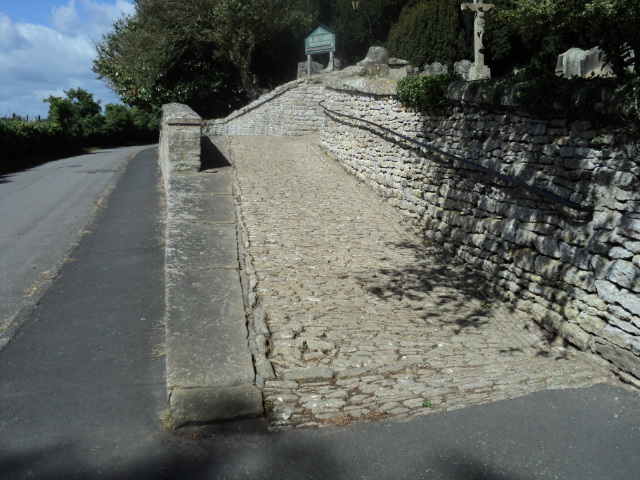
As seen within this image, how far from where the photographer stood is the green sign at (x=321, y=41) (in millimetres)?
18375

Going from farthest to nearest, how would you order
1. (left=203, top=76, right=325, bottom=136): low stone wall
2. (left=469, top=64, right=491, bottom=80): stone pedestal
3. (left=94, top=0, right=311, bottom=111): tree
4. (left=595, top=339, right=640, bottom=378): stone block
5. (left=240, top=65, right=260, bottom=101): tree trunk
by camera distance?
(left=240, top=65, right=260, bottom=101): tree trunk, (left=94, top=0, right=311, bottom=111): tree, (left=203, top=76, right=325, bottom=136): low stone wall, (left=469, top=64, right=491, bottom=80): stone pedestal, (left=595, top=339, right=640, bottom=378): stone block

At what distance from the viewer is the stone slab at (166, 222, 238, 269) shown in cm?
688

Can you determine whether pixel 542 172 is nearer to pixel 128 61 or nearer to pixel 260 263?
pixel 260 263

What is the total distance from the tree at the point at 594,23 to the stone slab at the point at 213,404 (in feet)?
13.2

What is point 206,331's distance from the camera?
208 inches

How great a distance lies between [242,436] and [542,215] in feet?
12.4

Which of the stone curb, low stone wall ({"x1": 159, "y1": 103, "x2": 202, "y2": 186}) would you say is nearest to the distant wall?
the stone curb

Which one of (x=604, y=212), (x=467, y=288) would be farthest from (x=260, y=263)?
(x=604, y=212)

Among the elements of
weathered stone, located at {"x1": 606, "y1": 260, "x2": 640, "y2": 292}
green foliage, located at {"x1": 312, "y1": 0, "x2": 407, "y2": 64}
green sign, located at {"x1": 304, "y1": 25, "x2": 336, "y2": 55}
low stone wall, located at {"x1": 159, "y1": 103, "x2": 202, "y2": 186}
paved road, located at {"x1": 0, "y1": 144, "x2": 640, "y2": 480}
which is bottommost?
paved road, located at {"x1": 0, "y1": 144, "x2": 640, "y2": 480}

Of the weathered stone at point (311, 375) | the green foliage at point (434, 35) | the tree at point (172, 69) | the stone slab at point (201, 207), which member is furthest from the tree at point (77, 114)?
the weathered stone at point (311, 375)

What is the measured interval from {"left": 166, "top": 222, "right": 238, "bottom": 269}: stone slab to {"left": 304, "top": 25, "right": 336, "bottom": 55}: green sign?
38.1 feet

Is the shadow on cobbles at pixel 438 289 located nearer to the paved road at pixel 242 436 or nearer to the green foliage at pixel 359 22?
the paved road at pixel 242 436

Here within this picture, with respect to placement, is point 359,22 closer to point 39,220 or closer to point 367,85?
point 367,85

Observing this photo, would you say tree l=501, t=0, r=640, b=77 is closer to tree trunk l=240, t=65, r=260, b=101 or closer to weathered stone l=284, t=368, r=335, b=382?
weathered stone l=284, t=368, r=335, b=382
